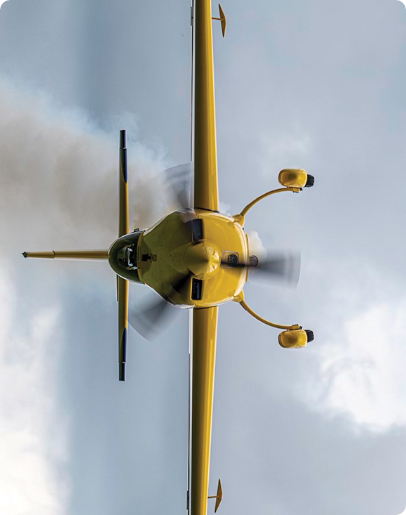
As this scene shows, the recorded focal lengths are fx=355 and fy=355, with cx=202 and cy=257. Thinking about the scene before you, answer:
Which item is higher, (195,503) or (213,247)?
(213,247)

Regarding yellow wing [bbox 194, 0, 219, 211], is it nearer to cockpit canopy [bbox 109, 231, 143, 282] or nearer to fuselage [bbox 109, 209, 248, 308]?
fuselage [bbox 109, 209, 248, 308]

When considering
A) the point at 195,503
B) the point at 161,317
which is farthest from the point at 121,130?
the point at 195,503

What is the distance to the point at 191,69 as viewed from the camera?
1703 cm

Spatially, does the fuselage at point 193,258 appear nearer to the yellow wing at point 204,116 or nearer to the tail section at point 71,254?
the yellow wing at point 204,116

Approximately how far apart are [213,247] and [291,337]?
6.11 metres

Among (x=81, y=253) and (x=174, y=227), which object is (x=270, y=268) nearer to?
(x=174, y=227)

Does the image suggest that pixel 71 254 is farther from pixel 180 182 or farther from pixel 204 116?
pixel 204 116

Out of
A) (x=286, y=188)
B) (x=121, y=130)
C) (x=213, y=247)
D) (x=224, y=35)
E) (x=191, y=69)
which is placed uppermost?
(x=224, y=35)

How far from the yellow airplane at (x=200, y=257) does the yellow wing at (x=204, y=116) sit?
0.15 feet

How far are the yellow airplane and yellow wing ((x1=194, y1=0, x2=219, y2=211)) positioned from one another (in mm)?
45

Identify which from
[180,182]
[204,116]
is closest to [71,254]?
[180,182]

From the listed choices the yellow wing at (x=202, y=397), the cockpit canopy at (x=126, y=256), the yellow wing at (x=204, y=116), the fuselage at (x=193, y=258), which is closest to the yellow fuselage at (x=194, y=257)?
the fuselage at (x=193, y=258)

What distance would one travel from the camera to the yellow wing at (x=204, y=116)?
16.3 meters

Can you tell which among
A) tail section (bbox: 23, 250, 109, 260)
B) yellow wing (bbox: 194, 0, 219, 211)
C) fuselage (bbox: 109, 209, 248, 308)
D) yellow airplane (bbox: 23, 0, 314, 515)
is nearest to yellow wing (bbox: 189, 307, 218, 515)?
yellow airplane (bbox: 23, 0, 314, 515)
